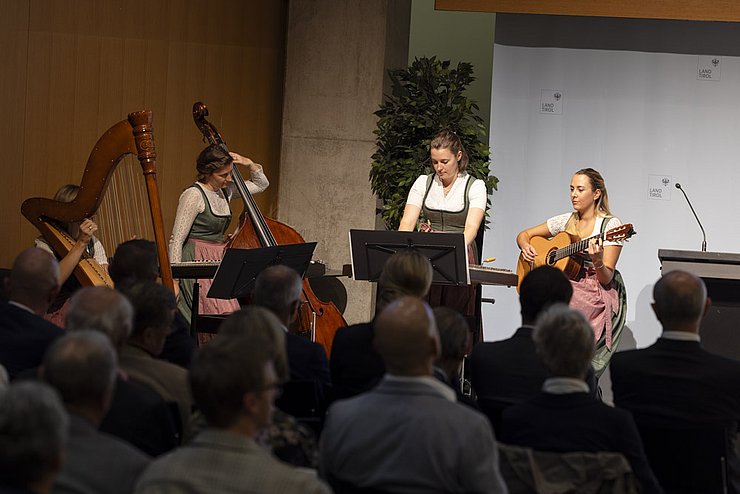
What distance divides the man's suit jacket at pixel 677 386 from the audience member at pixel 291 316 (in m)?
0.98

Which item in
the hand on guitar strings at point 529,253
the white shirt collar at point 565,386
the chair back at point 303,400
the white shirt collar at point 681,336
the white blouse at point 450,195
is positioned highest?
the white blouse at point 450,195

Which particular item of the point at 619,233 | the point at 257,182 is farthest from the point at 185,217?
the point at 619,233

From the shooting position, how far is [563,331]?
10.0 feet

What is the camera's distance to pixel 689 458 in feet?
10.9

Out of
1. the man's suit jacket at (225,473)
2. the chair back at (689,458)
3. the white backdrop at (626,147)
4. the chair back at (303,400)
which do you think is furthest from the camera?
the white backdrop at (626,147)

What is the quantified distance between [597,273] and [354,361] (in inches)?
127

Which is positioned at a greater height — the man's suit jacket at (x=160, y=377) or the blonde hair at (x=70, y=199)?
the blonde hair at (x=70, y=199)

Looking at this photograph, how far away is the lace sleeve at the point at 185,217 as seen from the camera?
6.49m

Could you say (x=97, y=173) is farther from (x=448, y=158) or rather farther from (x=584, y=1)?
(x=584, y=1)

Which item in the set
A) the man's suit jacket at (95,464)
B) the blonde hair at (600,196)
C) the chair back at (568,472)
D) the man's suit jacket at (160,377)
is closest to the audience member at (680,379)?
the chair back at (568,472)

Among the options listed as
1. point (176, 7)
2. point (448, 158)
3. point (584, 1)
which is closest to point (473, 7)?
point (584, 1)

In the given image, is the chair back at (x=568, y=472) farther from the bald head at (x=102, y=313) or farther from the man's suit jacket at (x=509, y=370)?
the bald head at (x=102, y=313)

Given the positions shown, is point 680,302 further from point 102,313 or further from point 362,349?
point 102,313

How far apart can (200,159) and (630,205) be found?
3258 mm
